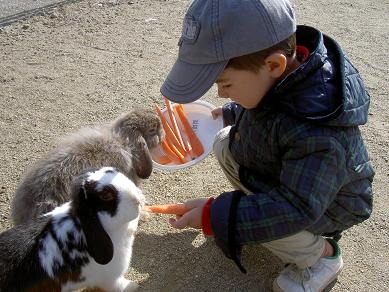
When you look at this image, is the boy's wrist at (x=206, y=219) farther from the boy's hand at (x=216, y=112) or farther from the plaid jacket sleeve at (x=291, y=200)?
the boy's hand at (x=216, y=112)

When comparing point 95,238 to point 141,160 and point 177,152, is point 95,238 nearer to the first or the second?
point 141,160

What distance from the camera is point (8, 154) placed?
3.69 meters

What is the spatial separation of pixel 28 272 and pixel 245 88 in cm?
132

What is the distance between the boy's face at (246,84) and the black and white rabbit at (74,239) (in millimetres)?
694

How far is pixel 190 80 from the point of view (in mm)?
2234

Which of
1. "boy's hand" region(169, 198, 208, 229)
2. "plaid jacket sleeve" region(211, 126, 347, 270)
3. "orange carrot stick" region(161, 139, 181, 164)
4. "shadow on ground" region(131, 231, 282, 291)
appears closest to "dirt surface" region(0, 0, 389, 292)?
"shadow on ground" region(131, 231, 282, 291)

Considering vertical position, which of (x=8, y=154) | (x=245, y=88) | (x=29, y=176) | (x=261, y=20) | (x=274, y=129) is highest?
(x=261, y=20)

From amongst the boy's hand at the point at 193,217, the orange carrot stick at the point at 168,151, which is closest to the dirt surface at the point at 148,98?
the orange carrot stick at the point at 168,151

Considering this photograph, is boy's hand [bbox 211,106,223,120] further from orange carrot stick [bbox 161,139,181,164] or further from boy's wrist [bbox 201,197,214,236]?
boy's wrist [bbox 201,197,214,236]

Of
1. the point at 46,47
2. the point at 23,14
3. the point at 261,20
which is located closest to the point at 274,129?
the point at 261,20

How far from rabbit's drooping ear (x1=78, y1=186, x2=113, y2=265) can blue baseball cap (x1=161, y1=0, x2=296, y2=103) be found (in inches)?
32.0

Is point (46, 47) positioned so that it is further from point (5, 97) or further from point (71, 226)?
point (71, 226)

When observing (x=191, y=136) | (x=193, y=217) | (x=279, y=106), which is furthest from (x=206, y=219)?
(x=191, y=136)

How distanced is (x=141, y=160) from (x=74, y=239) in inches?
37.4
